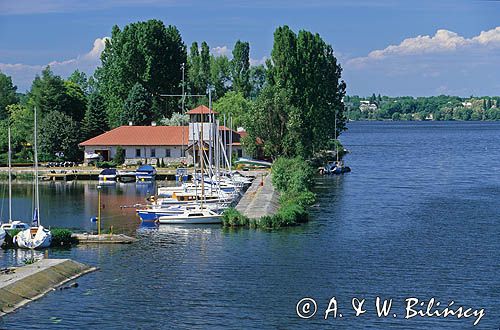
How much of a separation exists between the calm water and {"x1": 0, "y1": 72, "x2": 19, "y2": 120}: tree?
67856 millimetres

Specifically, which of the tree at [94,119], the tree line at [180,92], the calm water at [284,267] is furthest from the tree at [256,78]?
the calm water at [284,267]

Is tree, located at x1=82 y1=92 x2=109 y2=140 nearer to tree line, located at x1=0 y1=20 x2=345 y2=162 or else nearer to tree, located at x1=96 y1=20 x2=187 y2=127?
tree line, located at x1=0 y1=20 x2=345 y2=162

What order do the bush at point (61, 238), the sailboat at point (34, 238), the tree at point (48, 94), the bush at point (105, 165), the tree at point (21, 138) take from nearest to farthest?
the sailboat at point (34, 238)
the bush at point (61, 238)
the bush at point (105, 165)
the tree at point (21, 138)
the tree at point (48, 94)

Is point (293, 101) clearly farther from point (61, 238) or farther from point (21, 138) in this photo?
point (61, 238)

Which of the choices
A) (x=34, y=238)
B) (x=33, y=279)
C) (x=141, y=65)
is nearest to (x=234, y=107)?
(x=141, y=65)

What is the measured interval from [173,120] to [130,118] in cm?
543

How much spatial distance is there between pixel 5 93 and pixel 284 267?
101 metres

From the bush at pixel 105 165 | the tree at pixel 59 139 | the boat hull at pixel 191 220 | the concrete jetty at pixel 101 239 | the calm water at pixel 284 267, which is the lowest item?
the calm water at pixel 284 267

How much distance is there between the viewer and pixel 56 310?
3033 cm

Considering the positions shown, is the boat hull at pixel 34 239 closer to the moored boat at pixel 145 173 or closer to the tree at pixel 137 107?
the moored boat at pixel 145 173

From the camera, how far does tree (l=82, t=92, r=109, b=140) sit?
91312 mm

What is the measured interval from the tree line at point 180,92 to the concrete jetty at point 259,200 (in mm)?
11792

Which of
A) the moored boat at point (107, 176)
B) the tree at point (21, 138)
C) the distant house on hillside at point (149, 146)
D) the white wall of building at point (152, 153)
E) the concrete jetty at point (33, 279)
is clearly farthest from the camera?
the tree at point (21, 138)

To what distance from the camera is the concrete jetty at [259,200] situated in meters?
51.1
